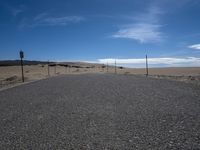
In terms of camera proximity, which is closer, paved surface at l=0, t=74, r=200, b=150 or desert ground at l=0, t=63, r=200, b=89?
paved surface at l=0, t=74, r=200, b=150

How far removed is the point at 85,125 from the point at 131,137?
1511 mm

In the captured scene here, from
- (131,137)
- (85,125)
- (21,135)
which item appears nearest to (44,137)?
(21,135)

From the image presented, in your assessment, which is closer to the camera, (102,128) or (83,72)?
(102,128)

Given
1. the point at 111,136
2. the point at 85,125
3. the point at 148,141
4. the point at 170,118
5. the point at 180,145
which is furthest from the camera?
the point at 170,118

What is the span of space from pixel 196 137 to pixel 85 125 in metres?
2.55

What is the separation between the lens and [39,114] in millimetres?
8023

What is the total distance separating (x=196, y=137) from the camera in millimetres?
5086

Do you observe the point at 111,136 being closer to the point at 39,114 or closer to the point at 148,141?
the point at 148,141

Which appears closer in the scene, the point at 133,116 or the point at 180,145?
the point at 180,145

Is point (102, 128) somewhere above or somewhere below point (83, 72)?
below

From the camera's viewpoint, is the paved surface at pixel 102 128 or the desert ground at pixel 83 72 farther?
the desert ground at pixel 83 72

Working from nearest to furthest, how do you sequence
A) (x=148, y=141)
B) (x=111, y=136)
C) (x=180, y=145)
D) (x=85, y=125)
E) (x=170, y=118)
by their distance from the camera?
(x=180, y=145) < (x=148, y=141) < (x=111, y=136) < (x=85, y=125) < (x=170, y=118)

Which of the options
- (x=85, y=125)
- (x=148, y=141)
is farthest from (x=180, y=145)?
(x=85, y=125)

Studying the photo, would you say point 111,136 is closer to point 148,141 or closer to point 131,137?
point 131,137
